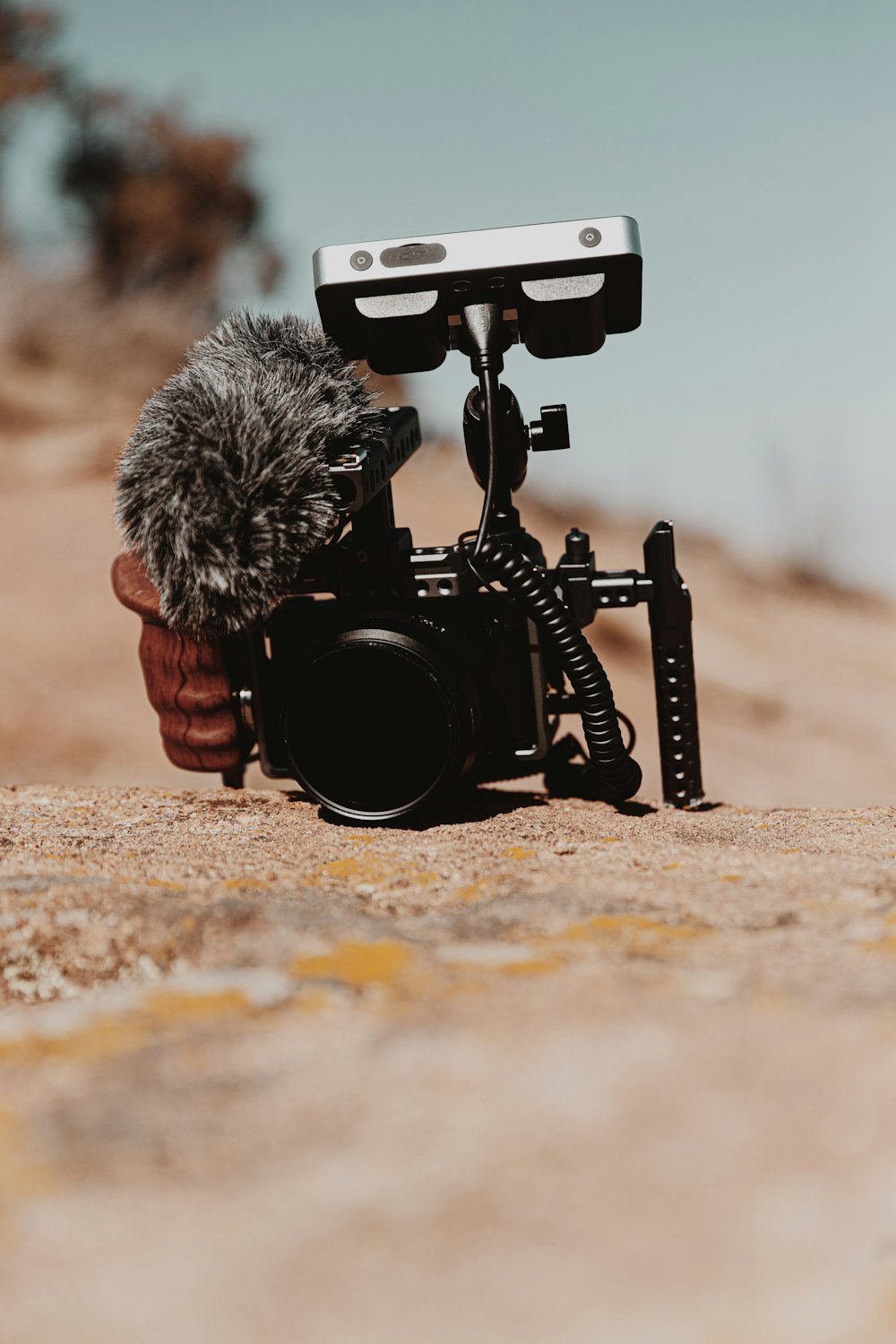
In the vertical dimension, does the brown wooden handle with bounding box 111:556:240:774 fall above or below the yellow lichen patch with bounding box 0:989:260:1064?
above

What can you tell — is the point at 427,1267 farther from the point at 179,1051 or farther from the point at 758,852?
the point at 758,852

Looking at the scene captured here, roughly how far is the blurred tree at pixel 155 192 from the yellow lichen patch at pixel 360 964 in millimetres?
12029

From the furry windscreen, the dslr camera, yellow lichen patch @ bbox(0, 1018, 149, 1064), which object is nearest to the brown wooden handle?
the dslr camera

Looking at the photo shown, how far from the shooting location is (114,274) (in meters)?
12.0

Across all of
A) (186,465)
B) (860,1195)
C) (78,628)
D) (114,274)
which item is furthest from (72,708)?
(114,274)

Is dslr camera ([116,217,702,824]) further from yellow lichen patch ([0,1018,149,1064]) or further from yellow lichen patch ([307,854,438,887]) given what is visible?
yellow lichen patch ([0,1018,149,1064])

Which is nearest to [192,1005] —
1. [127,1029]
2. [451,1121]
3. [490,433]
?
[127,1029]

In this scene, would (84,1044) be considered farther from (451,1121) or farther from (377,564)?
(377,564)

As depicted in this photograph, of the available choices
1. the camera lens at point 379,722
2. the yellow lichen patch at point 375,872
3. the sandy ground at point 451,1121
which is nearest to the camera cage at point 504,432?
the camera lens at point 379,722

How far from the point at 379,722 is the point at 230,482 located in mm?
459

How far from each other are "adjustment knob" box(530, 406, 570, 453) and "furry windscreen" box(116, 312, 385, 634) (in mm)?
344

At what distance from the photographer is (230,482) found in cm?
175

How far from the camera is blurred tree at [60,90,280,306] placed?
39.9 ft

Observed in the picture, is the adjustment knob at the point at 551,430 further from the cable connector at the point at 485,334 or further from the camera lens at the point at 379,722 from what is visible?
the camera lens at the point at 379,722
